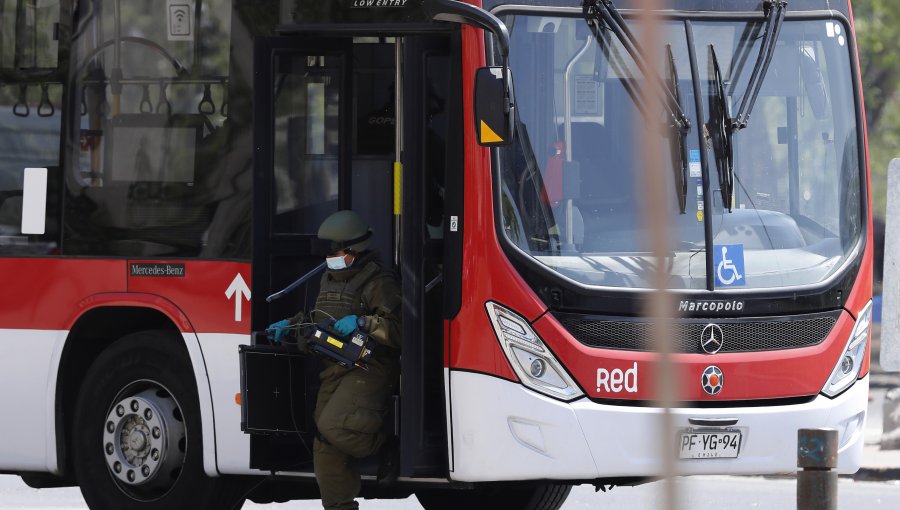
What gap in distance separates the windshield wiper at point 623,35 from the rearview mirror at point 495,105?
2.28ft

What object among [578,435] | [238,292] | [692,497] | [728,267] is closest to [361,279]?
[238,292]

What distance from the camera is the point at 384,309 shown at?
8805 mm

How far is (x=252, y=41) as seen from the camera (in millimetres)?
9312

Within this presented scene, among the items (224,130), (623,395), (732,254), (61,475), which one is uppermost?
(224,130)

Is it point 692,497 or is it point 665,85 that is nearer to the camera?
point 665,85

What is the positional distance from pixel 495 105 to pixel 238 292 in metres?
1.94

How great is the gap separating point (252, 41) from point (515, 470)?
261 centimetres

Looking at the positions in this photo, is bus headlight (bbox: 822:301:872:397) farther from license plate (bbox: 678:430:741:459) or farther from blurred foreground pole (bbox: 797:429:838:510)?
blurred foreground pole (bbox: 797:429:838:510)

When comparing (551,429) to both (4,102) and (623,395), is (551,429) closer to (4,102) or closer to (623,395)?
(623,395)

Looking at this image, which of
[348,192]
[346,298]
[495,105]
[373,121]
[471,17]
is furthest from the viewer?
[373,121]

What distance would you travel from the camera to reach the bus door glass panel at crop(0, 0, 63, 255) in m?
9.85

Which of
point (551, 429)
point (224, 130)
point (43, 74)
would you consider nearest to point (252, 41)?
point (224, 130)

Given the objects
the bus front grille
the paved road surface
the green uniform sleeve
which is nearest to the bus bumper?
the bus front grille

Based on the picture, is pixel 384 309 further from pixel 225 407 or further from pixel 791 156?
pixel 791 156
